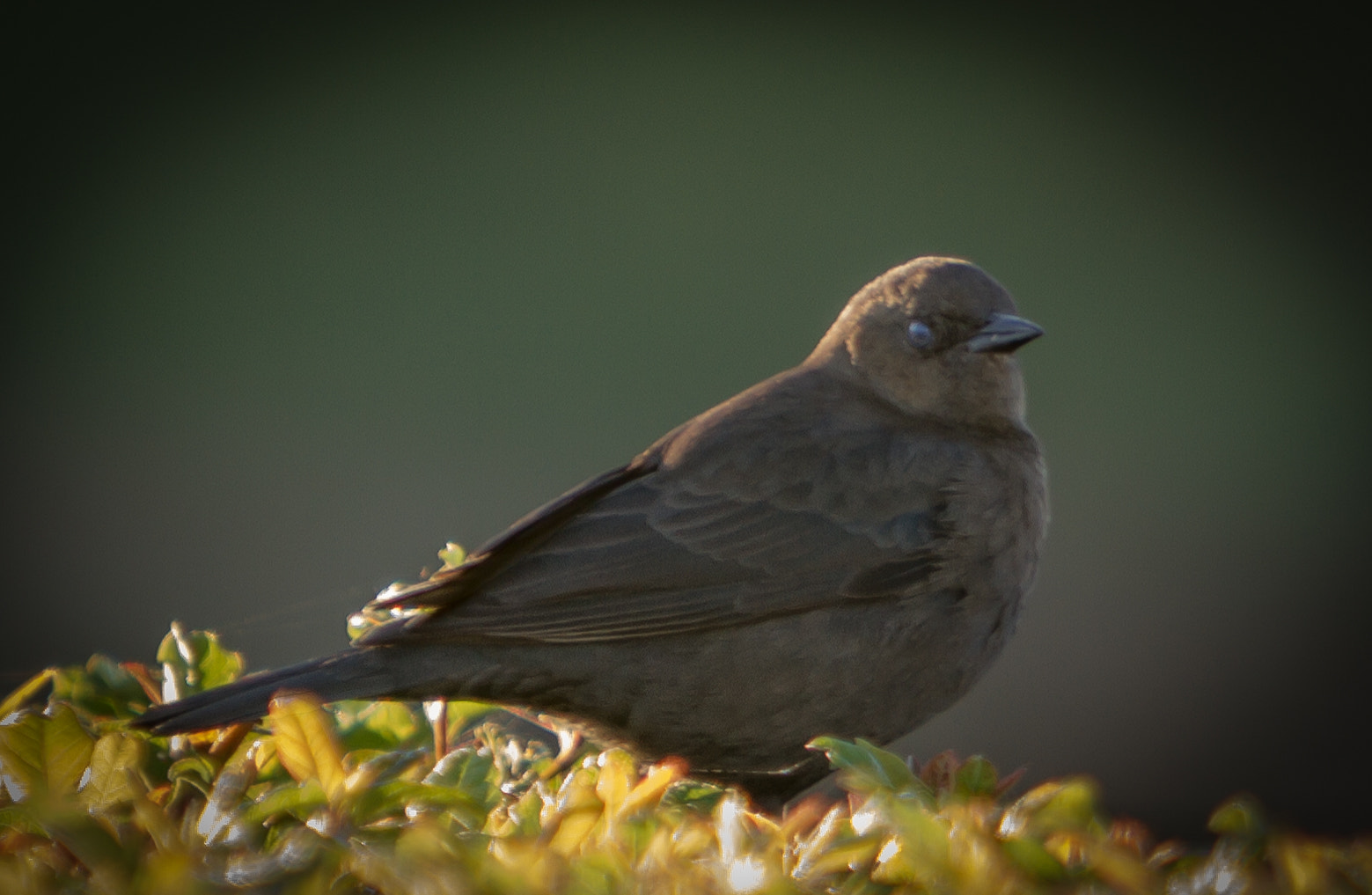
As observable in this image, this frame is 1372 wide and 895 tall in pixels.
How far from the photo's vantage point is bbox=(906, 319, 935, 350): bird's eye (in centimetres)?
328

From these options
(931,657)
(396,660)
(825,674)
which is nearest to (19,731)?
(396,660)

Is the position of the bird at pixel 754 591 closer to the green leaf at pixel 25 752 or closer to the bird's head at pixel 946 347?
the bird's head at pixel 946 347

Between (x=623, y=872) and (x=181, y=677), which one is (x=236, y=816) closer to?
(x=623, y=872)

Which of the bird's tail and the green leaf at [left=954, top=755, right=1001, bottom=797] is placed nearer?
the green leaf at [left=954, top=755, right=1001, bottom=797]

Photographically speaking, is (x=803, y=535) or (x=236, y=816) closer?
(x=236, y=816)

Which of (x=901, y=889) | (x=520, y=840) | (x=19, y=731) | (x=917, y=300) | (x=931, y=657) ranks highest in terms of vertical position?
(x=917, y=300)

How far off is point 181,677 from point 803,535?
4.72 feet

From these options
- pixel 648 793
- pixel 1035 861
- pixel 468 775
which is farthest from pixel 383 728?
pixel 1035 861

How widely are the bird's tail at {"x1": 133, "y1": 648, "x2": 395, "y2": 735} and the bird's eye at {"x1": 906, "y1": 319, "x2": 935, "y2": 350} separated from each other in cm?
166

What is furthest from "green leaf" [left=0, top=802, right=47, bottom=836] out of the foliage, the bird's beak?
the bird's beak

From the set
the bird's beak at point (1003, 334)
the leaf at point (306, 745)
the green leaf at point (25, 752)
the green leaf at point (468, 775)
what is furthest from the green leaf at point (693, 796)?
the bird's beak at point (1003, 334)

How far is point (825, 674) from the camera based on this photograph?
270 centimetres

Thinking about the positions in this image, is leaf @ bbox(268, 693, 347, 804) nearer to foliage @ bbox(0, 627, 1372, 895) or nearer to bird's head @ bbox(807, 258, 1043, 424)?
foliage @ bbox(0, 627, 1372, 895)

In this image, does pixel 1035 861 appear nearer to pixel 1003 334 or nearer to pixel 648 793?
pixel 648 793
